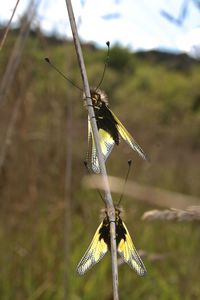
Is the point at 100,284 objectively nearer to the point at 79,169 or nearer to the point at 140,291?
the point at 140,291

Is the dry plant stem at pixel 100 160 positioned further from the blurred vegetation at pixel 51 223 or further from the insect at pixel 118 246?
the blurred vegetation at pixel 51 223

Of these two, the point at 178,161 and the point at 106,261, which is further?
the point at 178,161

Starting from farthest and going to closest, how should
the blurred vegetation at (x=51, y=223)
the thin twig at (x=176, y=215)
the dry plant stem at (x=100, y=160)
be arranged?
1. the blurred vegetation at (x=51, y=223)
2. the thin twig at (x=176, y=215)
3. the dry plant stem at (x=100, y=160)

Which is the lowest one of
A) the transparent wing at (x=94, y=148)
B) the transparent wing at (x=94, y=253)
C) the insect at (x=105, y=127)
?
the transparent wing at (x=94, y=253)

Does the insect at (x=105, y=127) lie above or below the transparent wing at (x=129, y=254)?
above

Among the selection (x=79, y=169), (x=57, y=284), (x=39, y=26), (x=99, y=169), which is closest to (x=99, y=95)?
(x=99, y=169)

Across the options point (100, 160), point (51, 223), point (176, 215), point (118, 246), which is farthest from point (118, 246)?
point (51, 223)

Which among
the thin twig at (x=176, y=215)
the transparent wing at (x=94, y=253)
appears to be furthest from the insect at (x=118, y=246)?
the thin twig at (x=176, y=215)
